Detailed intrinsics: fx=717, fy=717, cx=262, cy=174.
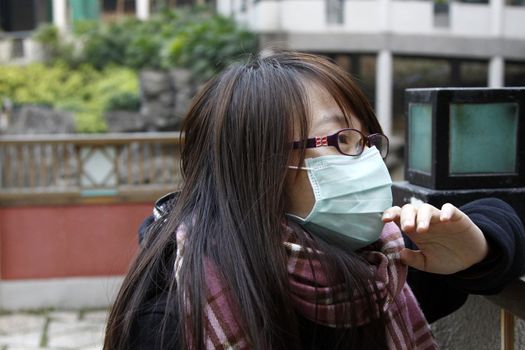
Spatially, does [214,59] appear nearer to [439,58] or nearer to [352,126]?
[439,58]

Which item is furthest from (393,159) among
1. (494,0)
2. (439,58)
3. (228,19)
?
(228,19)

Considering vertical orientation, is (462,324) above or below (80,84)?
below

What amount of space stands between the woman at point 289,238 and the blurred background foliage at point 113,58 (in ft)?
28.8

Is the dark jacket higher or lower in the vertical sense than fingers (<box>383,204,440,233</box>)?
lower

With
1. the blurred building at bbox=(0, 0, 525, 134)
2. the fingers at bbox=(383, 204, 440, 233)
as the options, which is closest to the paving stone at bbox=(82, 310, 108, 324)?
the blurred building at bbox=(0, 0, 525, 134)

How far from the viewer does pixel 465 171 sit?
6.09 ft

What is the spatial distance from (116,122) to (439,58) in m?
5.07

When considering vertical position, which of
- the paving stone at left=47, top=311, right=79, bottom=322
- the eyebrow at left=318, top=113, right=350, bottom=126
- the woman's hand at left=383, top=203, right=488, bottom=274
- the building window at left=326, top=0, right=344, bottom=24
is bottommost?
the paving stone at left=47, top=311, right=79, bottom=322

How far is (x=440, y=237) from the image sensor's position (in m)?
1.29

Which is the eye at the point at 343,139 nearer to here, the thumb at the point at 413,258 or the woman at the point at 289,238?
the woman at the point at 289,238

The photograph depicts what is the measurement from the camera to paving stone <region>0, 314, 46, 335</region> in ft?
20.1

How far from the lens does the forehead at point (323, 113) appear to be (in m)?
1.35

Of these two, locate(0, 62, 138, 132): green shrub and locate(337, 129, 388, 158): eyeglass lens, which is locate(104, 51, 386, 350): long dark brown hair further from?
locate(0, 62, 138, 132): green shrub

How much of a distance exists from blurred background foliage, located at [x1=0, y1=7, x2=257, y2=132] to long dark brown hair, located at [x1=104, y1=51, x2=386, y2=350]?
876 centimetres
